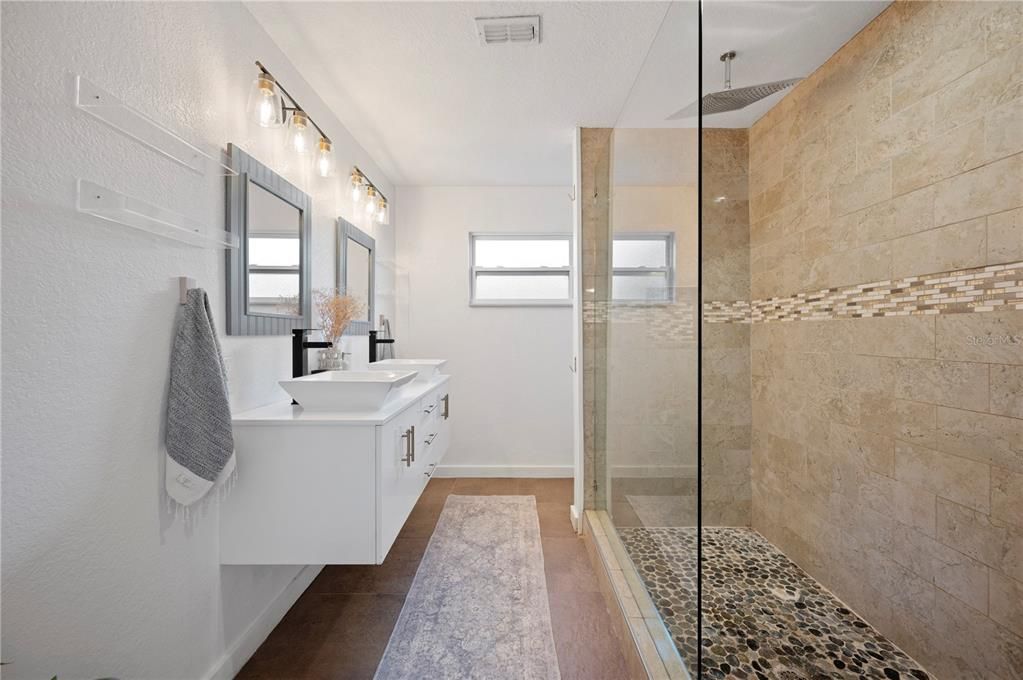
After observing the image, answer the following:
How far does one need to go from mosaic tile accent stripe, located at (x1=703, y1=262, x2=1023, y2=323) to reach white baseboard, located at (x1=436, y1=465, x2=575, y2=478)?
195cm

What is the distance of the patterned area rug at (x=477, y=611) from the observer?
5.34 feet

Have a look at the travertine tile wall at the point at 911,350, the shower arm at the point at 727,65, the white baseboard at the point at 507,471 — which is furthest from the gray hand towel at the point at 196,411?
the white baseboard at the point at 507,471

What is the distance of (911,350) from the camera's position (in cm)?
170

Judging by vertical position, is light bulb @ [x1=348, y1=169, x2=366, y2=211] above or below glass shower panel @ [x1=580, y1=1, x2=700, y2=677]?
above

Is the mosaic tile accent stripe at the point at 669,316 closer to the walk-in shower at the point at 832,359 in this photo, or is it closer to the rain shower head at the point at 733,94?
the walk-in shower at the point at 832,359

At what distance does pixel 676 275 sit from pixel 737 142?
164cm

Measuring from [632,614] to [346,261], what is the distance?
222 cm

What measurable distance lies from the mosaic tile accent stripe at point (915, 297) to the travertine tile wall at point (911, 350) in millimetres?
32

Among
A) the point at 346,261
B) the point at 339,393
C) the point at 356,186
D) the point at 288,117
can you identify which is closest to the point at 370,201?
the point at 356,186

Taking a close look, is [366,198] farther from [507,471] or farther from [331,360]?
[507,471]

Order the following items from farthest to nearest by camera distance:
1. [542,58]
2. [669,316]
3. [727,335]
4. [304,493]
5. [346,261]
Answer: [727,335] → [346,261] → [542,58] → [669,316] → [304,493]

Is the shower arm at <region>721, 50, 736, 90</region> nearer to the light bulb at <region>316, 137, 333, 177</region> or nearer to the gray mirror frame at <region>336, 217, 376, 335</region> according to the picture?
the light bulb at <region>316, 137, 333, 177</region>

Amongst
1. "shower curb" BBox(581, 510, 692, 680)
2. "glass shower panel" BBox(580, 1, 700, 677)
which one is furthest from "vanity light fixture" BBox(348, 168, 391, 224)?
"shower curb" BBox(581, 510, 692, 680)

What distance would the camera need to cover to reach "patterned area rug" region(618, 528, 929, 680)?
57.5 inches
